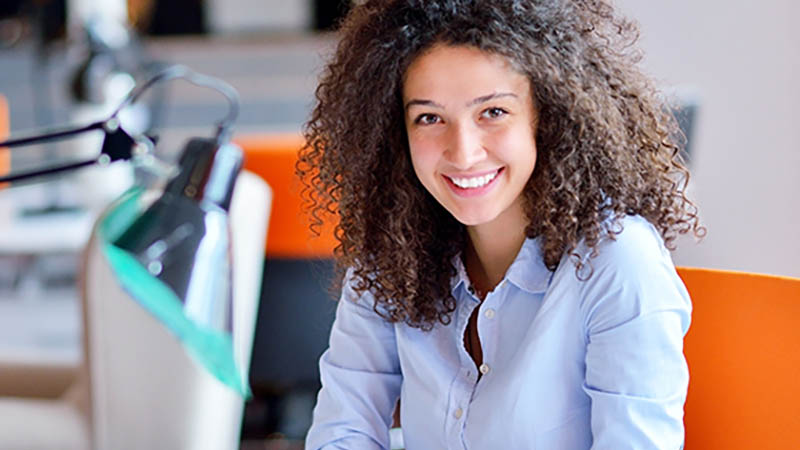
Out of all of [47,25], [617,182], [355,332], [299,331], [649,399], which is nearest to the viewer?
[649,399]

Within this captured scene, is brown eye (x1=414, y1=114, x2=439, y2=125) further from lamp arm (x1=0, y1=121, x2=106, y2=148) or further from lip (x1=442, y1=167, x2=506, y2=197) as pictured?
lamp arm (x1=0, y1=121, x2=106, y2=148)

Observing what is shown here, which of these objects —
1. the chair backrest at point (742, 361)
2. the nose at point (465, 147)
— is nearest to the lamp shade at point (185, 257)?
the nose at point (465, 147)

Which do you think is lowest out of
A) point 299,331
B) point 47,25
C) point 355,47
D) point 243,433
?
point 243,433

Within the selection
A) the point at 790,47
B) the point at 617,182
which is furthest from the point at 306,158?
the point at 790,47

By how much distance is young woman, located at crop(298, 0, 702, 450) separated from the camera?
3.30ft

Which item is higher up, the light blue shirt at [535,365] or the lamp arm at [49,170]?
the lamp arm at [49,170]

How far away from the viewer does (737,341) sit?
1105 millimetres

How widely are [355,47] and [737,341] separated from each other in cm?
59

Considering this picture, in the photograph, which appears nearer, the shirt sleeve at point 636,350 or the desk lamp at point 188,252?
the desk lamp at point 188,252

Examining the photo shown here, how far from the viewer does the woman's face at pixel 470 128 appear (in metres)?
1.02

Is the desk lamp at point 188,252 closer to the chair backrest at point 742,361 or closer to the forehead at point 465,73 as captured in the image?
the forehead at point 465,73

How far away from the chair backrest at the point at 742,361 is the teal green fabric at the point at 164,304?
2.16ft

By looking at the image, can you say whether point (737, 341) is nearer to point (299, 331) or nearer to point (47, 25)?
point (299, 331)

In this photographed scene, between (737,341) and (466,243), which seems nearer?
(737,341)
